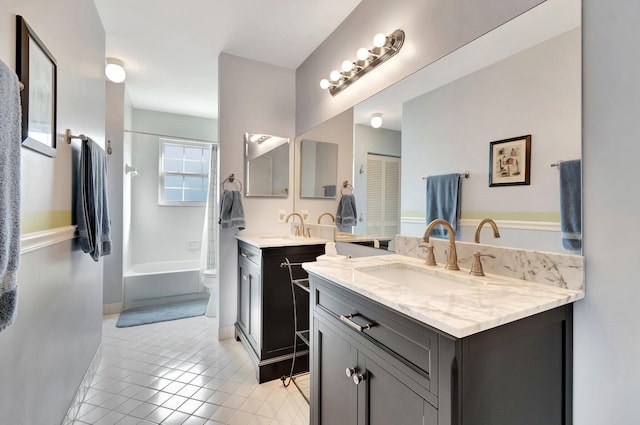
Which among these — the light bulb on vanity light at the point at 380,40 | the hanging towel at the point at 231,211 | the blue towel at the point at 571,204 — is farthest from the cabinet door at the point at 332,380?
the light bulb on vanity light at the point at 380,40

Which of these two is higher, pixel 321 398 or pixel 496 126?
pixel 496 126

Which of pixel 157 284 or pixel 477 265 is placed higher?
pixel 477 265

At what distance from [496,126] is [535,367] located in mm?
850

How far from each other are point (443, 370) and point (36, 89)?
1.74 metres

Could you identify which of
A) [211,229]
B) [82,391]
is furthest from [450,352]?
[211,229]

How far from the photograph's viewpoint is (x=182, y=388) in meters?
1.87

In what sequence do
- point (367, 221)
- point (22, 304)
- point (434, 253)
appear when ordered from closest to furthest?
point (22, 304), point (434, 253), point (367, 221)

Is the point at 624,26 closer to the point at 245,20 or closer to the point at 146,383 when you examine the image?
the point at 245,20

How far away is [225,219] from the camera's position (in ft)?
8.25

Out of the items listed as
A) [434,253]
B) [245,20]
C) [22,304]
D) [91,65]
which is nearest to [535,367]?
[434,253]

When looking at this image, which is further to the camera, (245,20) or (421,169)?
(245,20)

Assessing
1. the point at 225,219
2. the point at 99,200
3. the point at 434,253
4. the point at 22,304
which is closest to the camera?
the point at 22,304

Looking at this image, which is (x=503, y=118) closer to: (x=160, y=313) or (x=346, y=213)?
(x=346, y=213)

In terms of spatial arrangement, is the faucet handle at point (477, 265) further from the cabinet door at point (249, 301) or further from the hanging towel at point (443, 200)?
the cabinet door at point (249, 301)
